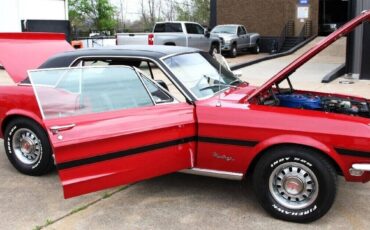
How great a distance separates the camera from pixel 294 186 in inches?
157

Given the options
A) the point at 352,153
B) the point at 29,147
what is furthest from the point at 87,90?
the point at 352,153

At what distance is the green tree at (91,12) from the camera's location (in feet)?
183

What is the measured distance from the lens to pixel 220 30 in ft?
84.1

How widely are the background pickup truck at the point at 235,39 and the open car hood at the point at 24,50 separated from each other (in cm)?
1777

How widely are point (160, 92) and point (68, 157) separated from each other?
1.16 metres

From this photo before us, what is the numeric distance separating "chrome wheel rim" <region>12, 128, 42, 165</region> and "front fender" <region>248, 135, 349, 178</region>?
254cm

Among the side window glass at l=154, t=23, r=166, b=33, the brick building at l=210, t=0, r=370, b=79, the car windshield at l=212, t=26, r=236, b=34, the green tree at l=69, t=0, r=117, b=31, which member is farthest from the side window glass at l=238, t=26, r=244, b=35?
the green tree at l=69, t=0, r=117, b=31

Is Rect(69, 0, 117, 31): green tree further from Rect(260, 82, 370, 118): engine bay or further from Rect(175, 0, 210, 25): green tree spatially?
Rect(260, 82, 370, 118): engine bay

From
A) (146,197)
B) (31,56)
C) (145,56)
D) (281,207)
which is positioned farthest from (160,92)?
(31,56)

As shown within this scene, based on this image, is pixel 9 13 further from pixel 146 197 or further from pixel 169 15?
pixel 169 15

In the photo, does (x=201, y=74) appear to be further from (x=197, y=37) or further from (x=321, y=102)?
(x=197, y=37)

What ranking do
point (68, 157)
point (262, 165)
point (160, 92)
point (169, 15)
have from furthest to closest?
point (169, 15), point (160, 92), point (262, 165), point (68, 157)

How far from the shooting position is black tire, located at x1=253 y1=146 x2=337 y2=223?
12.6 ft

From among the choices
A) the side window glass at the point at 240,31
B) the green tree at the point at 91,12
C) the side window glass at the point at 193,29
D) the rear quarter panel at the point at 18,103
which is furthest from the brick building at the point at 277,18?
the green tree at the point at 91,12
